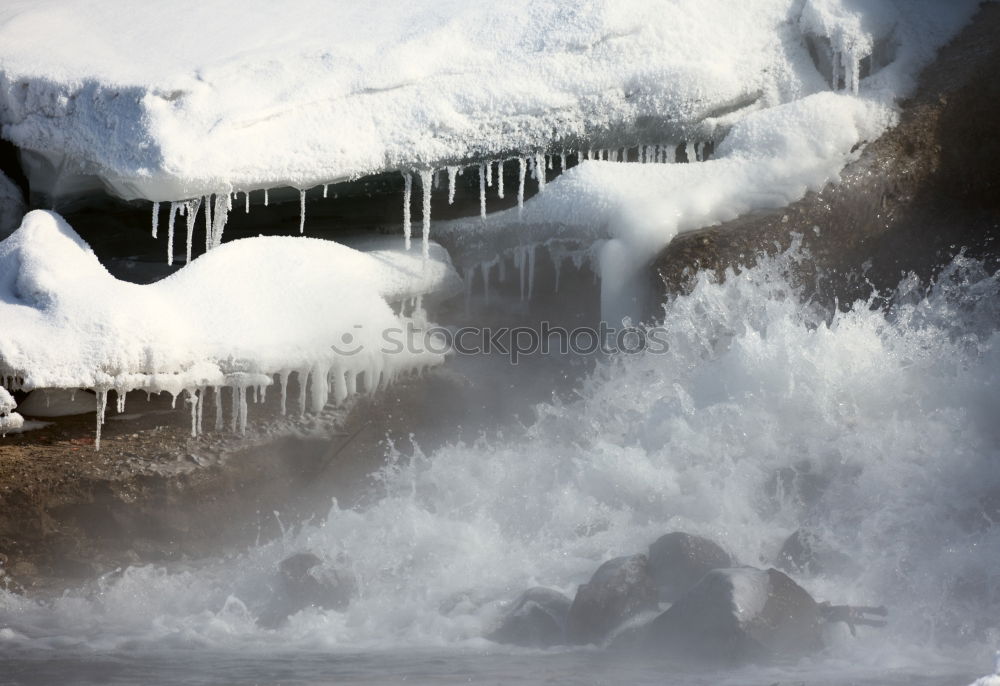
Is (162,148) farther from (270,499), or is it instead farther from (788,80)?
(788,80)

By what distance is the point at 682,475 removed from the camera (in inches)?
203

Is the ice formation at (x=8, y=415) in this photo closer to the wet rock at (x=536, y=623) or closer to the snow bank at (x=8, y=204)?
the snow bank at (x=8, y=204)

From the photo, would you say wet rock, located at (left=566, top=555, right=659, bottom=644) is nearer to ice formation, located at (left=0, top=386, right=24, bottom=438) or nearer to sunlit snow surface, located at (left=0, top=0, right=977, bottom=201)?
sunlit snow surface, located at (left=0, top=0, right=977, bottom=201)

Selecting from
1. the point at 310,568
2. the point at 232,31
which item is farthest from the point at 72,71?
the point at 310,568

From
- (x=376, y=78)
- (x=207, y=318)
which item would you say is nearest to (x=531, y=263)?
(x=376, y=78)

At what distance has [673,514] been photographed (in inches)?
198

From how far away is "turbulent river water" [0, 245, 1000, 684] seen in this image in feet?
13.1

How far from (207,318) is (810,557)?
2.85m

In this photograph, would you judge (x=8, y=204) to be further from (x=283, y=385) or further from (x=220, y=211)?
(x=283, y=385)

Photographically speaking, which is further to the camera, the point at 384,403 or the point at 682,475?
the point at 384,403

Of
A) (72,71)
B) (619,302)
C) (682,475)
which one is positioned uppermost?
(72,71)

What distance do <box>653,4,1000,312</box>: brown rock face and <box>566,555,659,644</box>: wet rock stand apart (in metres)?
2.07

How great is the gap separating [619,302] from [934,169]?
6.24ft

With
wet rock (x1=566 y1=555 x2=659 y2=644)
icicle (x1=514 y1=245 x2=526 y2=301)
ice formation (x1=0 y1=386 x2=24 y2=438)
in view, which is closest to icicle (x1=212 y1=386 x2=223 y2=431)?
ice formation (x1=0 y1=386 x2=24 y2=438)
